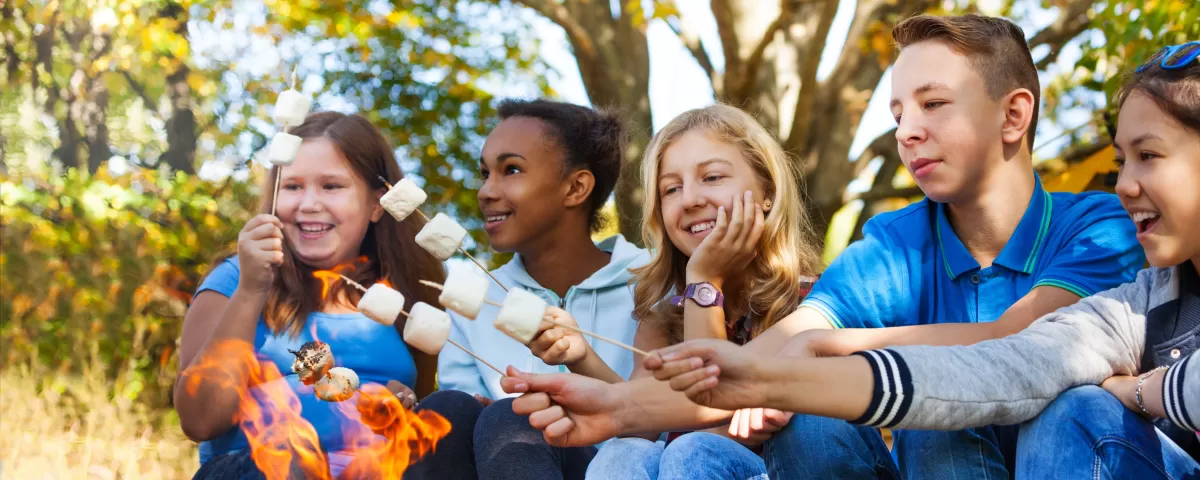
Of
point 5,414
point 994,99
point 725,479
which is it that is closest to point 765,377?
point 725,479

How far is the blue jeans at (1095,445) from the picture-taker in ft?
5.73

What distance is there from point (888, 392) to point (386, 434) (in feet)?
4.88

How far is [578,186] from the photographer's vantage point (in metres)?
3.58

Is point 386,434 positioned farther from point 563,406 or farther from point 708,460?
point 708,460

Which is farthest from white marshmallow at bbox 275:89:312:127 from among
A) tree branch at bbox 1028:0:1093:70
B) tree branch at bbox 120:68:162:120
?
tree branch at bbox 1028:0:1093:70

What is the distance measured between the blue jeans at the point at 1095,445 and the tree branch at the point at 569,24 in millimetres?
4755

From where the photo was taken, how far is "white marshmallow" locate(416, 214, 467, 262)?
2475 mm

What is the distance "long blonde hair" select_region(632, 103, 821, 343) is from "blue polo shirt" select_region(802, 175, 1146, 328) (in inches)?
8.0

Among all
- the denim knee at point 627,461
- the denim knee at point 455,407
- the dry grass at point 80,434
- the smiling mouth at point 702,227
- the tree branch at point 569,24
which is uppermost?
the tree branch at point 569,24

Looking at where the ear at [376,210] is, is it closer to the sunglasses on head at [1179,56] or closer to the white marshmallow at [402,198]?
the white marshmallow at [402,198]

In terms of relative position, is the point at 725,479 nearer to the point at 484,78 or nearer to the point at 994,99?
the point at 994,99

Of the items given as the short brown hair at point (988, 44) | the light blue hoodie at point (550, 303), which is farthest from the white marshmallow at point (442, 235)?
the short brown hair at point (988, 44)

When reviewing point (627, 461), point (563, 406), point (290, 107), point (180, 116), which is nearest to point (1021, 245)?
point (627, 461)

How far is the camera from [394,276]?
3.42m
